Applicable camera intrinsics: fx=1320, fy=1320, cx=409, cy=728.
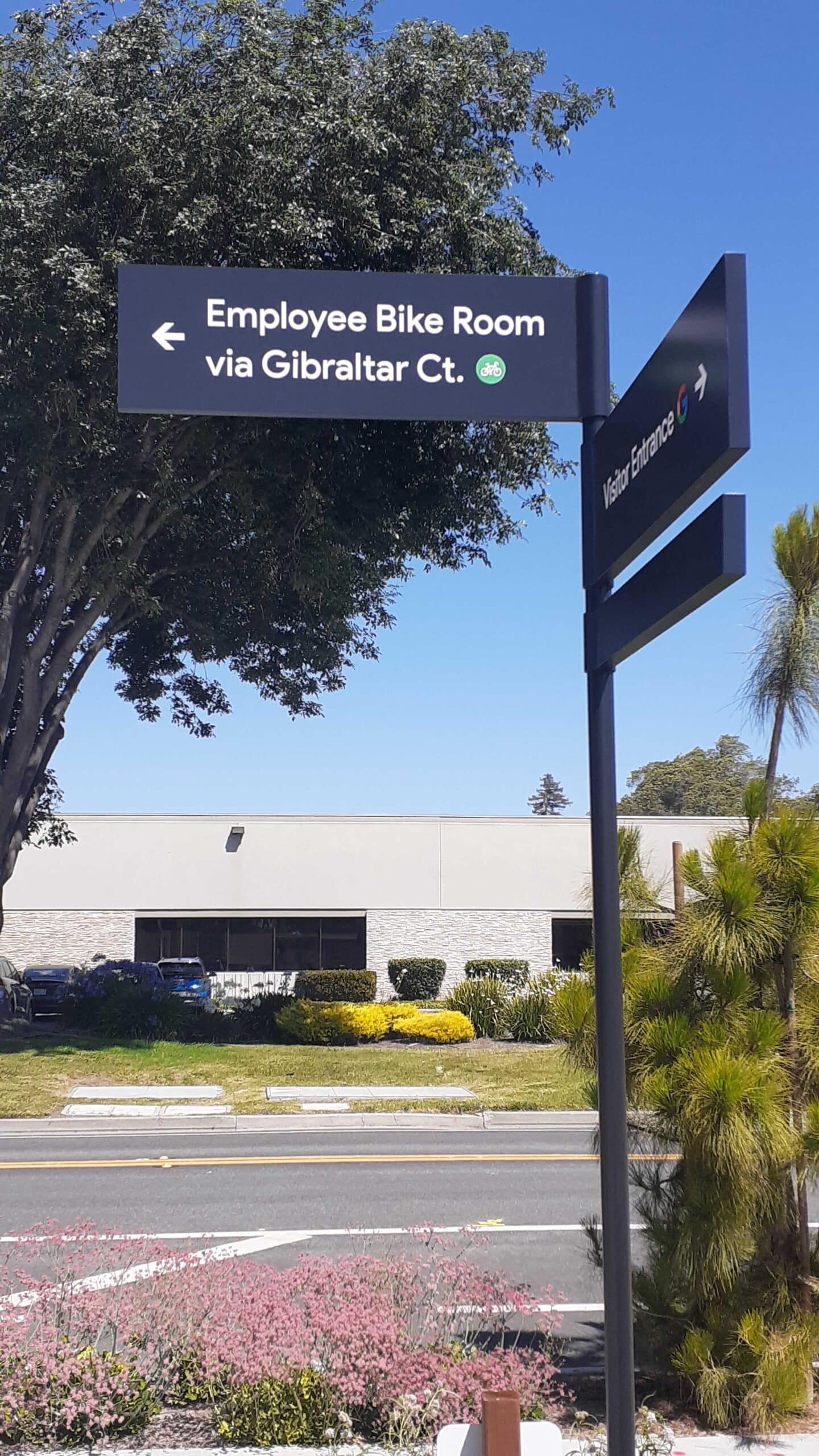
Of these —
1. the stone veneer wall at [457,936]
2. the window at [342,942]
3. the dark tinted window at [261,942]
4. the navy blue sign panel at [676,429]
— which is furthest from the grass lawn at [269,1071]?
the window at [342,942]

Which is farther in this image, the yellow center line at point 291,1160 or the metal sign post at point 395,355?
the yellow center line at point 291,1160

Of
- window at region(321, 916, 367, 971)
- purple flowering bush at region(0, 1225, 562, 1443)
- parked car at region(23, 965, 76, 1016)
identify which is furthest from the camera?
window at region(321, 916, 367, 971)

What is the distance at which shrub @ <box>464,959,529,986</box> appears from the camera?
36188mm

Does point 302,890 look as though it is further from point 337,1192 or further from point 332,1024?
point 337,1192

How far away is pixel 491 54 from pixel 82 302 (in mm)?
7445

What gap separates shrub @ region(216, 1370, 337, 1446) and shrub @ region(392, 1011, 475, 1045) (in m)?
22.4

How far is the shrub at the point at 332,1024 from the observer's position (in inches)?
1073

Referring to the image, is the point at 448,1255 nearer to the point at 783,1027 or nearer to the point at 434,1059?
the point at 783,1027

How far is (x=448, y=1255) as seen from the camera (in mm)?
9609

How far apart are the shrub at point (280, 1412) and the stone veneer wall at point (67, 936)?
35.7 m

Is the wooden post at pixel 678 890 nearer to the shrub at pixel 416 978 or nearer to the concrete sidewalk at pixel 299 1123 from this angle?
the concrete sidewalk at pixel 299 1123

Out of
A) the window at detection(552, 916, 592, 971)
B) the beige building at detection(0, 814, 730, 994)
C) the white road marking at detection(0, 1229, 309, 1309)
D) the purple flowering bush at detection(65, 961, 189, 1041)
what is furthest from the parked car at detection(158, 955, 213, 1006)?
the white road marking at detection(0, 1229, 309, 1309)

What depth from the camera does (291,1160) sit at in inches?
568

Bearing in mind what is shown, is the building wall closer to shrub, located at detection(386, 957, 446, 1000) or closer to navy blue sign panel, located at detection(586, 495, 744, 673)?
shrub, located at detection(386, 957, 446, 1000)
